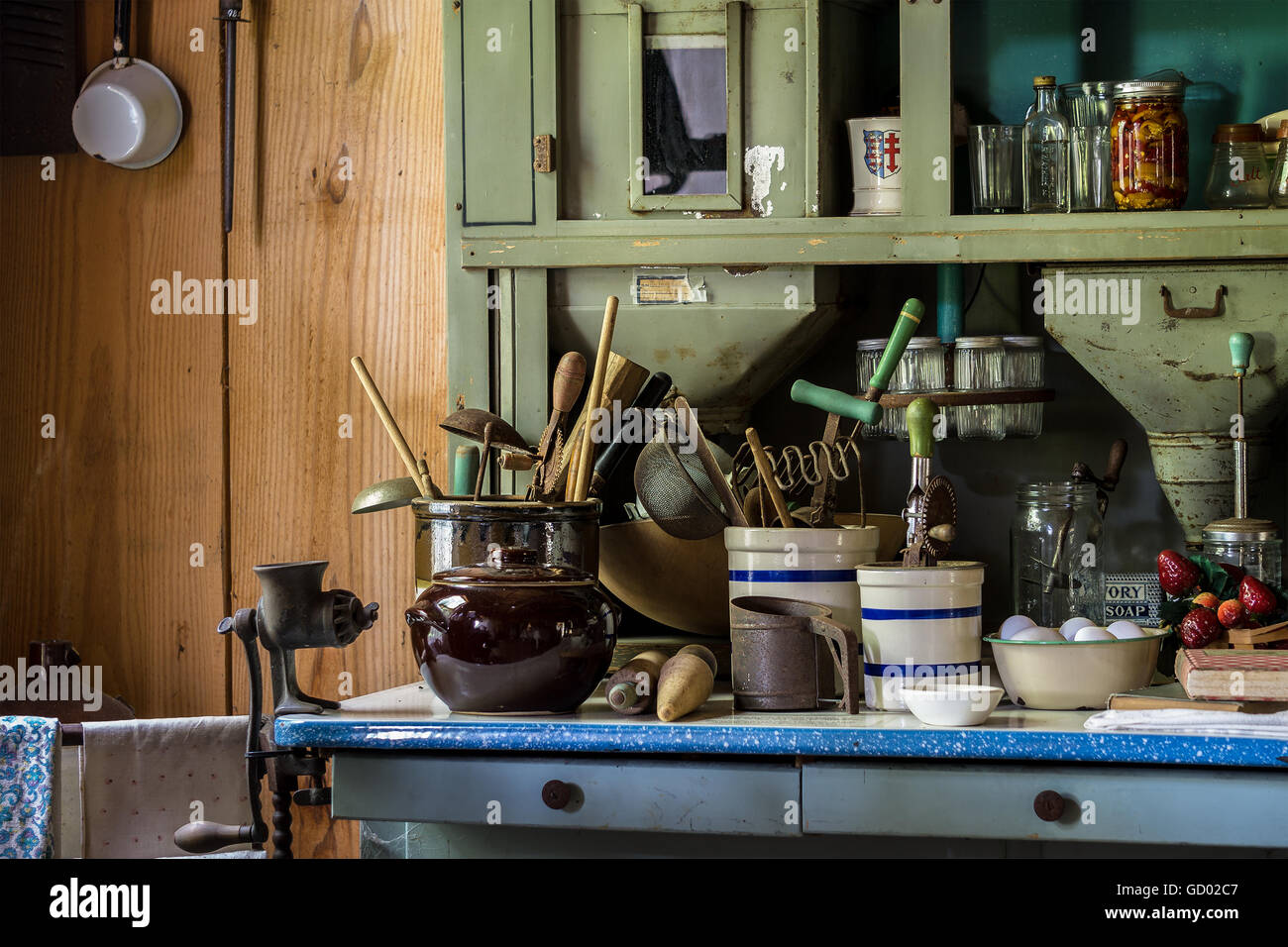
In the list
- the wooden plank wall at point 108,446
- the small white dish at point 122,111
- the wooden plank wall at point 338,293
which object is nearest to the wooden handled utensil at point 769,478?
the wooden plank wall at point 338,293

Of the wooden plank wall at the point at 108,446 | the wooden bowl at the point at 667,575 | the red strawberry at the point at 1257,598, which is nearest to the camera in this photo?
the red strawberry at the point at 1257,598

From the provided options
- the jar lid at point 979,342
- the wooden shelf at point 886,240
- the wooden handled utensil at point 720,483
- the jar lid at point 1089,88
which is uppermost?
the jar lid at point 1089,88

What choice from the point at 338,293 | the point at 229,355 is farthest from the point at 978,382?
the point at 229,355

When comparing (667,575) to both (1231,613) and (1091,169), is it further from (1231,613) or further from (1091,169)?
(1091,169)

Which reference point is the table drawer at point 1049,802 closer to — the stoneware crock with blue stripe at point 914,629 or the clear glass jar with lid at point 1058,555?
the stoneware crock with blue stripe at point 914,629

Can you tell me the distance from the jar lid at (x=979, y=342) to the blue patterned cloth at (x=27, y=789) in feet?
5.27

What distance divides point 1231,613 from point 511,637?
1.02 metres

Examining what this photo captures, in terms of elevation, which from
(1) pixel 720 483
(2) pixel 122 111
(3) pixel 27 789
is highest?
(2) pixel 122 111

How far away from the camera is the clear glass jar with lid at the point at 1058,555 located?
2246 mm

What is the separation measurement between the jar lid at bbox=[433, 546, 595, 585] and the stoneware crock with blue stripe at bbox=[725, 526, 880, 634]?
0.25m

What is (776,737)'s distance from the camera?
1.66 metres

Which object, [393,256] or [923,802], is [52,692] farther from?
[923,802]

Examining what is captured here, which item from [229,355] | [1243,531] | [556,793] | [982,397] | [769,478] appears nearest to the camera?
[556,793]

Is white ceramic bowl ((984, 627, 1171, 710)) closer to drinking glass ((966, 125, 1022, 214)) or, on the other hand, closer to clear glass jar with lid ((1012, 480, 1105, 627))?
clear glass jar with lid ((1012, 480, 1105, 627))
